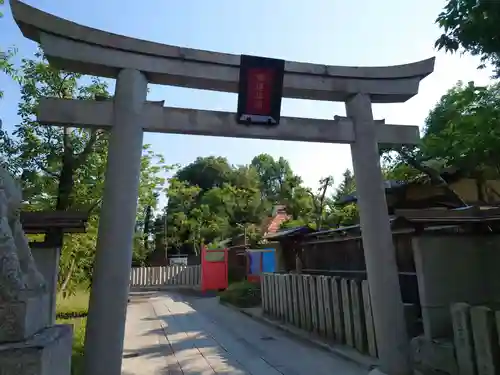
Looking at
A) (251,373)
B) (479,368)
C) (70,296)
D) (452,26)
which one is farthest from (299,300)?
(70,296)

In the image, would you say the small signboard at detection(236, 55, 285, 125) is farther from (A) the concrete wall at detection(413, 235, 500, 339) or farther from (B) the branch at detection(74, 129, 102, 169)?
(B) the branch at detection(74, 129, 102, 169)

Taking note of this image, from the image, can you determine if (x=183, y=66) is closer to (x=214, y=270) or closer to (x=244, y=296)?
(x=244, y=296)

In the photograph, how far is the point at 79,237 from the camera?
10.3 meters

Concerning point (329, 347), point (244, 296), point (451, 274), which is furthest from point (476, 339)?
point (244, 296)

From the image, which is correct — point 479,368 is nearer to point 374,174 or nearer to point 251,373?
point 374,174

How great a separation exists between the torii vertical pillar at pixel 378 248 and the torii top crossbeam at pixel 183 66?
417 mm

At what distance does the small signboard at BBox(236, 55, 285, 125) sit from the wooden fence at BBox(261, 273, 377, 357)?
3465mm

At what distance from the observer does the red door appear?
20609 mm

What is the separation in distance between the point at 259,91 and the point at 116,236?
2853 mm

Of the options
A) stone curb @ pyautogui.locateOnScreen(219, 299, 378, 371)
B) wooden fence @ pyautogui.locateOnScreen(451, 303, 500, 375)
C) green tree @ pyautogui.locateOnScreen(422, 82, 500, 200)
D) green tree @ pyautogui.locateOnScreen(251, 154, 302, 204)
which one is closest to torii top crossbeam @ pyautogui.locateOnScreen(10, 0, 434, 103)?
green tree @ pyautogui.locateOnScreen(422, 82, 500, 200)

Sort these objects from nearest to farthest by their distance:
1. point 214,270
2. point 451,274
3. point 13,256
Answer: point 13,256, point 451,274, point 214,270

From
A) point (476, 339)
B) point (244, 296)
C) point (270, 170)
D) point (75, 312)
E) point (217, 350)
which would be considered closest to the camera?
point (476, 339)

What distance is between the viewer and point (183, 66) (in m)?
5.32

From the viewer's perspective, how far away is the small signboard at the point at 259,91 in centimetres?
551
